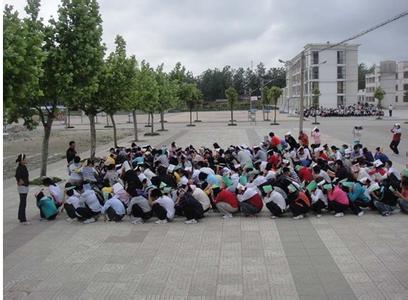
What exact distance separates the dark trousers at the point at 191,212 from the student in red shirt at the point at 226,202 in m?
0.65

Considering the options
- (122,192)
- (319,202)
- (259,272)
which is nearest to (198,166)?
(122,192)

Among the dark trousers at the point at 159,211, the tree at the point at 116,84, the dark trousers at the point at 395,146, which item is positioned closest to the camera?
the dark trousers at the point at 159,211

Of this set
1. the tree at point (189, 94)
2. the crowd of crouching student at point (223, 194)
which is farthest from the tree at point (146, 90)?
the crowd of crouching student at point (223, 194)

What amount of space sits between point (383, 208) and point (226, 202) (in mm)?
3882

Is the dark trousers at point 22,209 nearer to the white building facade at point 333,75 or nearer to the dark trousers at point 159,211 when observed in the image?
the dark trousers at point 159,211

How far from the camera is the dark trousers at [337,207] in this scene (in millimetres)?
12192

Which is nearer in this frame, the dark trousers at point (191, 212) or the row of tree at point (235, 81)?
the dark trousers at point (191, 212)

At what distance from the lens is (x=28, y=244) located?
10453mm

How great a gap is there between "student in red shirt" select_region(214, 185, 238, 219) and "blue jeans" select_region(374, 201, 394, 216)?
3.52 meters

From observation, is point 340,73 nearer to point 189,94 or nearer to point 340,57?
point 340,57

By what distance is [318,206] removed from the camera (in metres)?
12.3

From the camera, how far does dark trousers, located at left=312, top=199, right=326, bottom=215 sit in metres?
12.3

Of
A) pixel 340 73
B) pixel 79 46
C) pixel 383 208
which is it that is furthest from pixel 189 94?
pixel 340 73

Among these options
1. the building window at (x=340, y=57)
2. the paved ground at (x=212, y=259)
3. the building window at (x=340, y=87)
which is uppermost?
the building window at (x=340, y=57)
